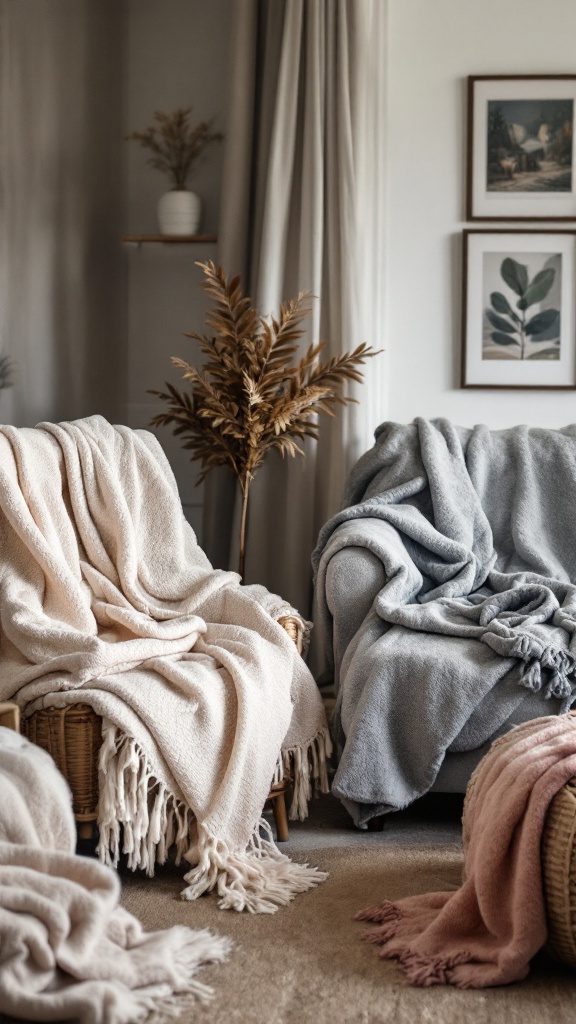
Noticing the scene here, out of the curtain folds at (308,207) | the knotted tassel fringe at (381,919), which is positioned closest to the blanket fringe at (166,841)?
the knotted tassel fringe at (381,919)

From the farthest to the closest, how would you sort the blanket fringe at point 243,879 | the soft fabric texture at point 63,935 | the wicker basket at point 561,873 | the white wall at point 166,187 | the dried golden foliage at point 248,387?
1. the white wall at point 166,187
2. the dried golden foliage at point 248,387
3. the blanket fringe at point 243,879
4. the wicker basket at point 561,873
5. the soft fabric texture at point 63,935

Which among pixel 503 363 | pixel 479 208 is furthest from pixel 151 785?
pixel 479 208

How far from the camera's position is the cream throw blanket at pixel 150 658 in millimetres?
2141

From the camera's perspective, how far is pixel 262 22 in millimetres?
3666

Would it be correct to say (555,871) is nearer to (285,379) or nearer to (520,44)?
(285,379)

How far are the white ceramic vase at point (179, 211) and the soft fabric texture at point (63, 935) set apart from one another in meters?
2.27

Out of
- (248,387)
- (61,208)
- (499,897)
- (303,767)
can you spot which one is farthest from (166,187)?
(499,897)

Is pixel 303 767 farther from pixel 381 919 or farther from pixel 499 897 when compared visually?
pixel 499 897

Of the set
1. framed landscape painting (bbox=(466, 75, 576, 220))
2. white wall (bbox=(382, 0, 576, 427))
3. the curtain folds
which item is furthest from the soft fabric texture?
framed landscape painting (bbox=(466, 75, 576, 220))

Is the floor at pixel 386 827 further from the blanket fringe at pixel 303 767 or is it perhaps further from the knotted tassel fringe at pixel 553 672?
the knotted tassel fringe at pixel 553 672

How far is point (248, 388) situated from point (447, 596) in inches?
32.8

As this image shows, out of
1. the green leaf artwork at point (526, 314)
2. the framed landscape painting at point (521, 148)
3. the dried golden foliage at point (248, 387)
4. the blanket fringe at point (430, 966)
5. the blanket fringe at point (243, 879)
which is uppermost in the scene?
the framed landscape painting at point (521, 148)

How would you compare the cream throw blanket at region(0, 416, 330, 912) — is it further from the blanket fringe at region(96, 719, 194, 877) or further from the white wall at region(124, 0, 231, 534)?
the white wall at region(124, 0, 231, 534)

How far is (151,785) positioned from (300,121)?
2.35 metres
